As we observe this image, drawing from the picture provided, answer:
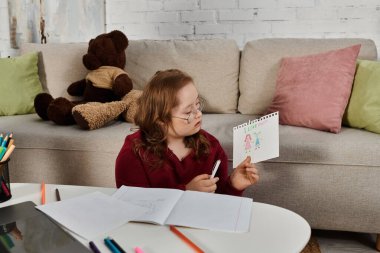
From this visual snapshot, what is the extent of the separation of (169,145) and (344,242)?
0.91 meters

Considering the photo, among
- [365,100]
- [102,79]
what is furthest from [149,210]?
[102,79]

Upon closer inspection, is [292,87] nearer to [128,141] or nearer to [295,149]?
[295,149]

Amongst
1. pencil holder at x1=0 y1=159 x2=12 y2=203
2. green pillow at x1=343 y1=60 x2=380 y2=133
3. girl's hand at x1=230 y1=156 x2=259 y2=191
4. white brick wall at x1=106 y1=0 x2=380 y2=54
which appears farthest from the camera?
white brick wall at x1=106 y1=0 x2=380 y2=54

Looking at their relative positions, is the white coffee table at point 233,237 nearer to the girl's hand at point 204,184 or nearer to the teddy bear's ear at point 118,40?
the girl's hand at point 204,184

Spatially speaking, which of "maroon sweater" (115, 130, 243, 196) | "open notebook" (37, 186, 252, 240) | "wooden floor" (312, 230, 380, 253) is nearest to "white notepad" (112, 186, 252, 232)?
"open notebook" (37, 186, 252, 240)

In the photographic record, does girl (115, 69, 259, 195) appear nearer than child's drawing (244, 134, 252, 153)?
No

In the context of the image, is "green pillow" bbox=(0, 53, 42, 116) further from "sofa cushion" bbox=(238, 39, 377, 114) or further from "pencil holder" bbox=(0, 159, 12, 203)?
"pencil holder" bbox=(0, 159, 12, 203)

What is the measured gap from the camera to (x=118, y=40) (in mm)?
2195

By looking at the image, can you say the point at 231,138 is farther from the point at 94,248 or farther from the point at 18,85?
the point at 18,85

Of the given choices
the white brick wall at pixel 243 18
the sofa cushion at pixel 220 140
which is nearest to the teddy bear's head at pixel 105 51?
the sofa cushion at pixel 220 140

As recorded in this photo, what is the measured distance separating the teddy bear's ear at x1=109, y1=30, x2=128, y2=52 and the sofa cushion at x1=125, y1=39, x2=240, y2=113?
0.45 feet

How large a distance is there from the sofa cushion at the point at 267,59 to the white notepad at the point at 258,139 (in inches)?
42.6

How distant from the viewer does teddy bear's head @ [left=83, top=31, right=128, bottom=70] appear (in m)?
2.16

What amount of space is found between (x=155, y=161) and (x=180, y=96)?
194 mm
